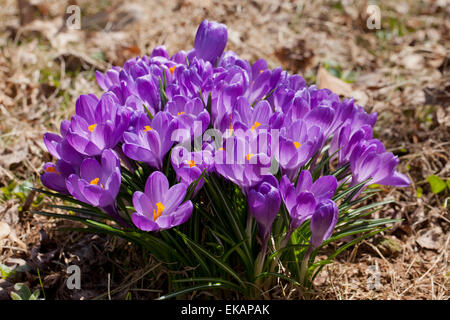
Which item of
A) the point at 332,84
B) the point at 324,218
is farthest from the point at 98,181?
the point at 332,84

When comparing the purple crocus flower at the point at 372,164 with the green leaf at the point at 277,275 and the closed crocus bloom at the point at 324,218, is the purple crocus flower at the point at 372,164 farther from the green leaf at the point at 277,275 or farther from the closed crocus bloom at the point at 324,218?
the green leaf at the point at 277,275

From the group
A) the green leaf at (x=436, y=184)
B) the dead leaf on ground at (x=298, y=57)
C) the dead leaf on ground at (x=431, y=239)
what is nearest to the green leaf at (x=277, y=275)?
the dead leaf on ground at (x=431, y=239)

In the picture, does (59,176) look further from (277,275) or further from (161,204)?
(277,275)

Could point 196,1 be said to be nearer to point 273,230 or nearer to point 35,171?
point 35,171

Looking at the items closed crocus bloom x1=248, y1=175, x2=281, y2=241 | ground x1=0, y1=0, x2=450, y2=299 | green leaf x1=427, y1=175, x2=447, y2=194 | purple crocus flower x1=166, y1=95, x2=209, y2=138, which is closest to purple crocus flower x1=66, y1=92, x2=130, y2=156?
purple crocus flower x1=166, y1=95, x2=209, y2=138

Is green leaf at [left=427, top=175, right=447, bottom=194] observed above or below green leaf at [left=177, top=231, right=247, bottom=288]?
below

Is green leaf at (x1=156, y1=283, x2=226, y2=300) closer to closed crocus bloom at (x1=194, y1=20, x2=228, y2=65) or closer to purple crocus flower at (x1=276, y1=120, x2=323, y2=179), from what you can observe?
purple crocus flower at (x1=276, y1=120, x2=323, y2=179)
